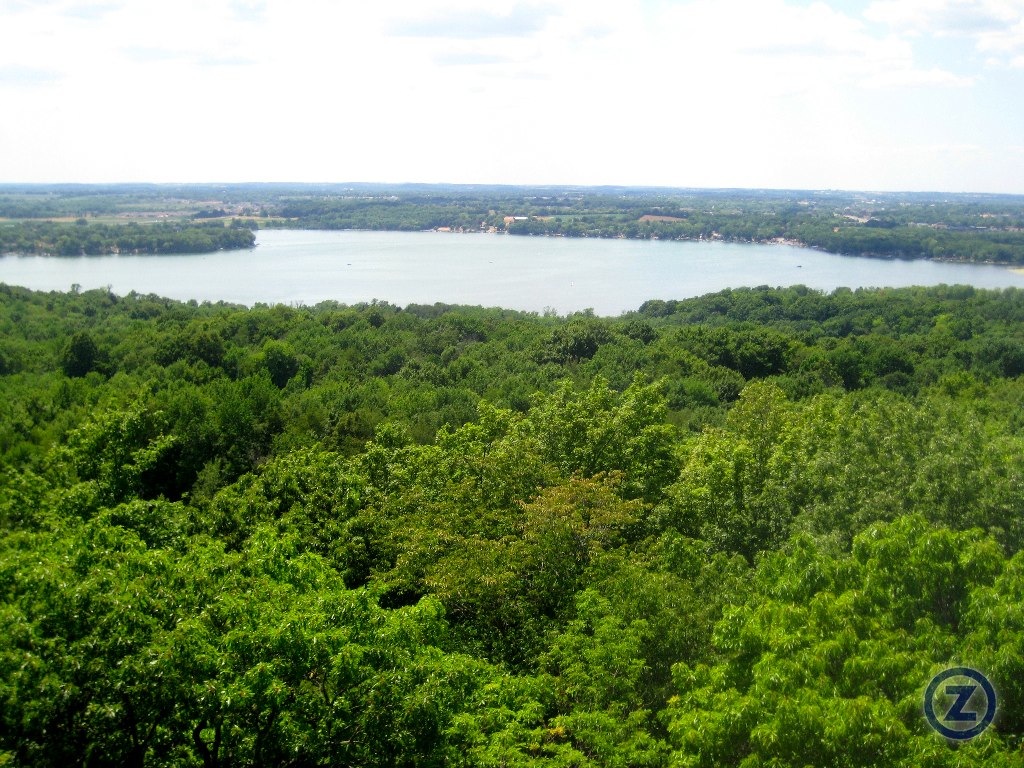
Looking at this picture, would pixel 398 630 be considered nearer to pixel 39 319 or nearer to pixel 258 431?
pixel 258 431

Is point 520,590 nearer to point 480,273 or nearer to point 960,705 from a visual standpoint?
point 960,705

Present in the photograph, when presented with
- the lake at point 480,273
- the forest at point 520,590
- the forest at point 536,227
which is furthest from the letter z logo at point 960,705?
the forest at point 536,227

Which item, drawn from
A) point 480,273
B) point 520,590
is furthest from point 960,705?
point 480,273

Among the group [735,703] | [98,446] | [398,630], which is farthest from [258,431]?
[735,703]

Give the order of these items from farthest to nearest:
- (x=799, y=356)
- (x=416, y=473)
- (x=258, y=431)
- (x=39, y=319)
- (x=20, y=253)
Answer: (x=20, y=253), (x=39, y=319), (x=799, y=356), (x=258, y=431), (x=416, y=473)

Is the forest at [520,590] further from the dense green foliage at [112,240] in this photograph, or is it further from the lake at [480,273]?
the dense green foliage at [112,240]

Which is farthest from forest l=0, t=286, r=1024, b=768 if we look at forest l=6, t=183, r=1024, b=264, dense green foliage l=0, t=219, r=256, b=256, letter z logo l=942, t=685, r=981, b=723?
forest l=6, t=183, r=1024, b=264
